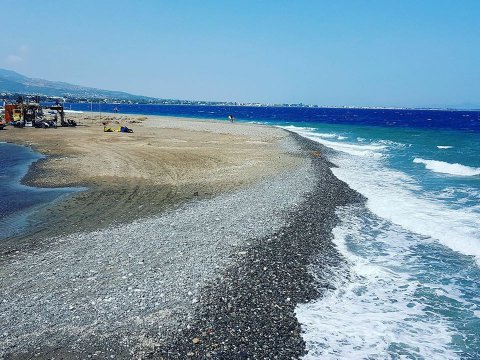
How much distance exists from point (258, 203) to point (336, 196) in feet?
16.4

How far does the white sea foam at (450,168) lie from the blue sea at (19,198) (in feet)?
95.1

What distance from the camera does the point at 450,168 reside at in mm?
32312

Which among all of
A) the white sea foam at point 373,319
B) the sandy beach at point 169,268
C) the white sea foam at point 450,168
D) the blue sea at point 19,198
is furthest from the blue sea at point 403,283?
the blue sea at point 19,198

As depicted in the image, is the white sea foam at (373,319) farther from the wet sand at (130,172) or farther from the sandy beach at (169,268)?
the wet sand at (130,172)

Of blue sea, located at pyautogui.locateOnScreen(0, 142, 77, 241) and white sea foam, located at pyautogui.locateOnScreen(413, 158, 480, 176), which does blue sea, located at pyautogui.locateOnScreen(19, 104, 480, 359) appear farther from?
blue sea, located at pyautogui.locateOnScreen(0, 142, 77, 241)

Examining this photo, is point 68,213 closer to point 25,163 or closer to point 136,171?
point 136,171

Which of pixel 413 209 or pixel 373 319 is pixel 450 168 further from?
pixel 373 319

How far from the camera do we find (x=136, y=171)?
86.2 feet

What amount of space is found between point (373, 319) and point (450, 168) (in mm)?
27694

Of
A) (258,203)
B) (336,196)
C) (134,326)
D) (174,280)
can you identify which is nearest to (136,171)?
(258,203)

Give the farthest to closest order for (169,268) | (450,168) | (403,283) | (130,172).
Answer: (450,168), (130,172), (403,283), (169,268)

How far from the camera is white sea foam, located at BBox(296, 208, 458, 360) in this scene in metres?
8.22

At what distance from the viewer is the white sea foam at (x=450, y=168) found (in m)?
30.7

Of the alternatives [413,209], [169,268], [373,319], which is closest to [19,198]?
[169,268]
